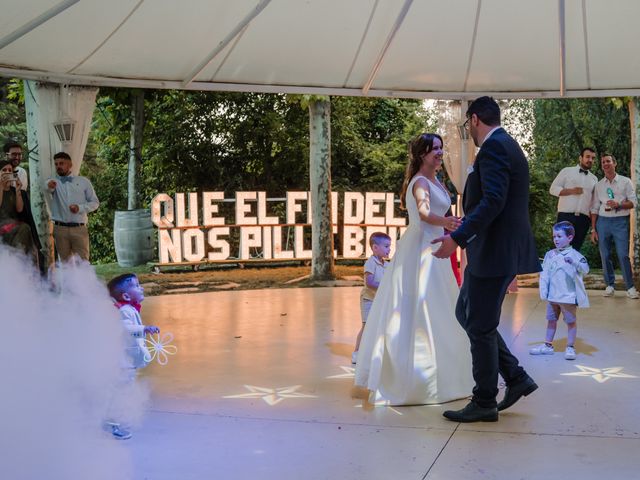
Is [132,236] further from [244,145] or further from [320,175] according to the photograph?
[320,175]

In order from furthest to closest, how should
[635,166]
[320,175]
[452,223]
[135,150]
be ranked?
[135,150] → [320,175] → [635,166] → [452,223]

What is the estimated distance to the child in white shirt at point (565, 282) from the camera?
7531mm

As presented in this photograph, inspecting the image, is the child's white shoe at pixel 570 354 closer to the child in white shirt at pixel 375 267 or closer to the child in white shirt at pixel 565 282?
the child in white shirt at pixel 565 282

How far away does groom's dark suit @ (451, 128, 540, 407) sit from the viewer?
520cm

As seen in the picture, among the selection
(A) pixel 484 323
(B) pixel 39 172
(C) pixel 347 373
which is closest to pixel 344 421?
(A) pixel 484 323

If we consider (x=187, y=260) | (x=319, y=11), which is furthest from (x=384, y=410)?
(x=187, y=260)

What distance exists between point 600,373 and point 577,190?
4491 millimetres

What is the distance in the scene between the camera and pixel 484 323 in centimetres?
535

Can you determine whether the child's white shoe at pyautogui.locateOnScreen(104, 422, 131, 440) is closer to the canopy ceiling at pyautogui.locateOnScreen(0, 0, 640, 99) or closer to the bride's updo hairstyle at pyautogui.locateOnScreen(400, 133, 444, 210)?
the bride's updo hairstyle at pyautogui.locateOnScreen(400, 133, 444, 210)

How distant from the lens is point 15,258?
3557 mm

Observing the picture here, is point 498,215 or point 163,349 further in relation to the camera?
point 163,349

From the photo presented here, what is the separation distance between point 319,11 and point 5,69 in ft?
9.28

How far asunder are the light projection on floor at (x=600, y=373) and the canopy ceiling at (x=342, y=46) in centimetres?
326

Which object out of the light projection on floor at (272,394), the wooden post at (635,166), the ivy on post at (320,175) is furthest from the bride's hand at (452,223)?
the ivy on post at (320,175)
